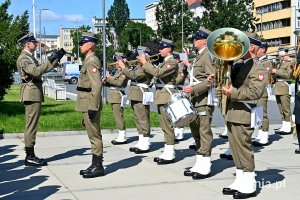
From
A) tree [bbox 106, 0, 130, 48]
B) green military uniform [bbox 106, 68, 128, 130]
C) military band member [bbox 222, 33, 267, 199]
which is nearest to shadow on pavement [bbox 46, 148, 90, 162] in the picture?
green military uniform [bbox 106, 68, 128, 130]

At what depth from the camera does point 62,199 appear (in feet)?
22.5

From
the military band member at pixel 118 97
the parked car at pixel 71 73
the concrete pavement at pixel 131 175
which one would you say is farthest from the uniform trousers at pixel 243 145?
the parked car at pixel 71 73

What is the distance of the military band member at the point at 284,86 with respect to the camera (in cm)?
1234

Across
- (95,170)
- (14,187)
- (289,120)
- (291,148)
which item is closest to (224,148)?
(291,148)

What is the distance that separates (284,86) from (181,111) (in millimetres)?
5490

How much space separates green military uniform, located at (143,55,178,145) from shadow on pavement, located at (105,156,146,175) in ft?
2.44

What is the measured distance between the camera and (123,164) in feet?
30.7

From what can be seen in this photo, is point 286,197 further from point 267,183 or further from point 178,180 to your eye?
point 178,180

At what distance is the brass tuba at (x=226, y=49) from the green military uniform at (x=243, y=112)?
0.75 feet

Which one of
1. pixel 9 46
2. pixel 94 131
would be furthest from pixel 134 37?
pixel 94 131

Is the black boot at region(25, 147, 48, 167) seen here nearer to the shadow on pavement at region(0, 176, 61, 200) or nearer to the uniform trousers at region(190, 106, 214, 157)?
the shadow on pavement at region(0, 176, 61, 200)

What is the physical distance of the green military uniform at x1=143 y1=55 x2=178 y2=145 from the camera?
902 centimetres

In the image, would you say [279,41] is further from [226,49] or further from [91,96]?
[226,49]

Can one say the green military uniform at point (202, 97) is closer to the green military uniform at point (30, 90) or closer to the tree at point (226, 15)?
the green military uniform at point (30, 90)
